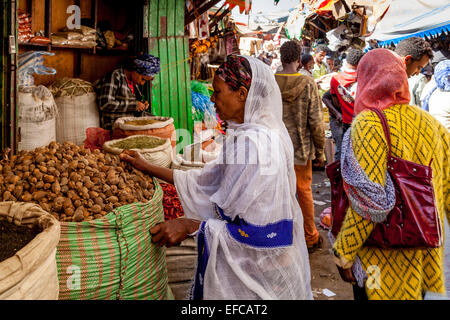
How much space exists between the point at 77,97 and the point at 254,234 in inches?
116

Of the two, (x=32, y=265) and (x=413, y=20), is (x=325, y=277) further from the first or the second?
(x=413, y=20)

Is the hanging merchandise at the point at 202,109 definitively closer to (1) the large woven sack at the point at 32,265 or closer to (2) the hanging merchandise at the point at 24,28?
(2) the hanging merchandise at the point at 24,28

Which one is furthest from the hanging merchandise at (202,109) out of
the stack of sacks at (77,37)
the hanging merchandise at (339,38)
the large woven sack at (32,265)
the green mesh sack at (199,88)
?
the hanging merchandise at (339,38)

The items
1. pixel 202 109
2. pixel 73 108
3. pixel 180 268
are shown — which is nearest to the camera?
pixel 180 268

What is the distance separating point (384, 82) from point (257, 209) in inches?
32.5

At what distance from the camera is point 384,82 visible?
178 cm

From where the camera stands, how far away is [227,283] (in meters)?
1.70

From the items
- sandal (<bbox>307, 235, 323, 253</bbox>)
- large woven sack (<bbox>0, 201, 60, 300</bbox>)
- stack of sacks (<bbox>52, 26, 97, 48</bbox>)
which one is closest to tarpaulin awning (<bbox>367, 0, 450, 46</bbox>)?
sandal (<bbox>307, 235, 323, 253</bbox>)

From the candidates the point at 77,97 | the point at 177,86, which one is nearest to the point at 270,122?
the point at 77,97

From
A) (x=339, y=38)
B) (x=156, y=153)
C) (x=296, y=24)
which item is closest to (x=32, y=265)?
(x=156, y=153)

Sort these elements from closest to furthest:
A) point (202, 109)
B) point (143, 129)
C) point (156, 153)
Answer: point (156, 153)
point (143, 129)
point (202, 109)

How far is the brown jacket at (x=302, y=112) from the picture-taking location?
3922 millimetres

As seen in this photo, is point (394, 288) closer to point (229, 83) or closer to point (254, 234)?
point (254, 234)

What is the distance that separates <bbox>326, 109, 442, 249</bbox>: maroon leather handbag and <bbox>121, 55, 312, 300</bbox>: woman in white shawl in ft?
1.31
